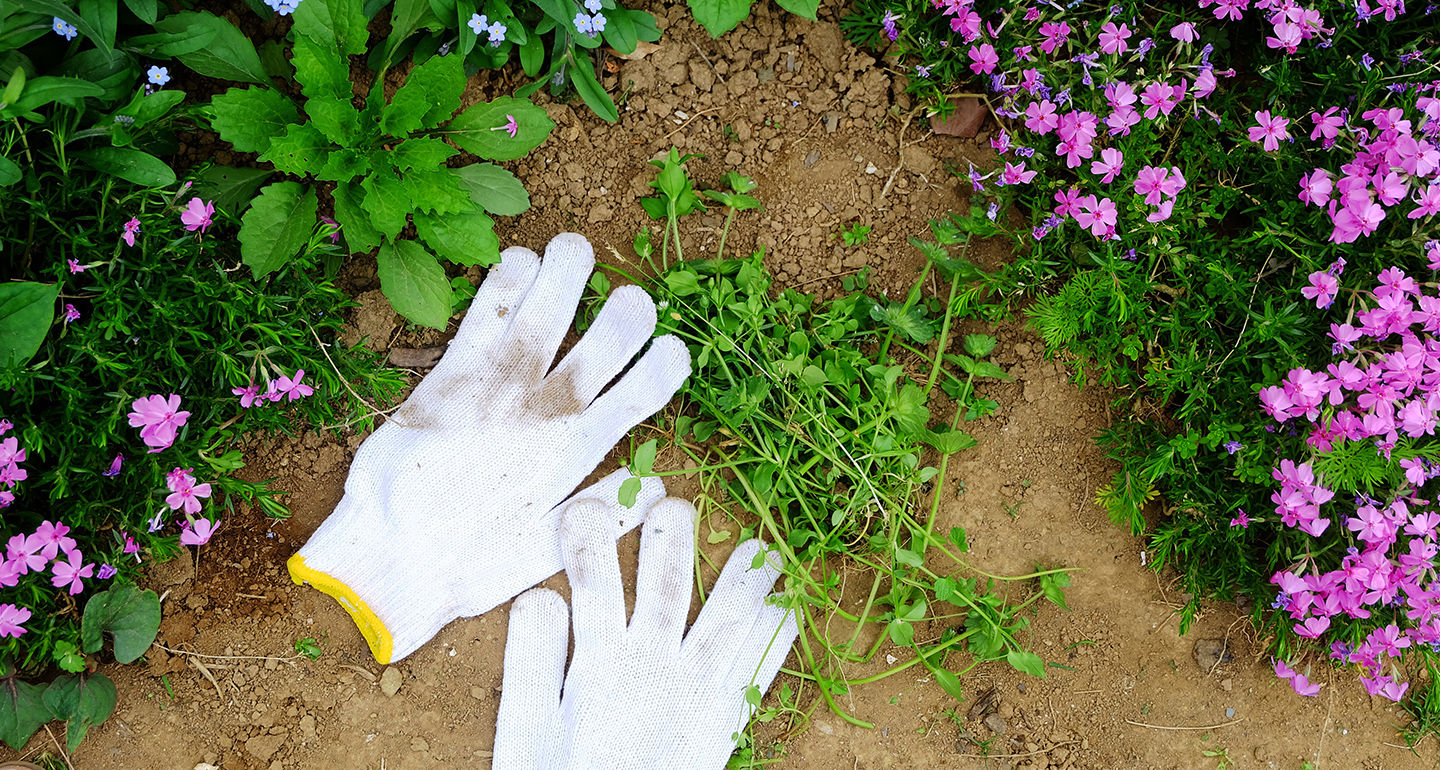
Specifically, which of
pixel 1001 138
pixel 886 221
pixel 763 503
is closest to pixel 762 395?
pixel 763 503

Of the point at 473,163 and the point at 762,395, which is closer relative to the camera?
the point at 762,395

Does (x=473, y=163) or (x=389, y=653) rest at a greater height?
(x=473, y=163)

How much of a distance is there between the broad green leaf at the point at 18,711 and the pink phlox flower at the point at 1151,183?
307 centimetres

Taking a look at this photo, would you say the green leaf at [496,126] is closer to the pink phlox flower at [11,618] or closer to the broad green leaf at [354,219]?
the broad green leaf at [354,219]

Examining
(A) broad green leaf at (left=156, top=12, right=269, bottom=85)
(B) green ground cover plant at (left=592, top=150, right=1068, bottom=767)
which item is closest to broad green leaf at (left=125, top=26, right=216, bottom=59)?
(A) broad green leaf at (left=156, top=12, right=269, bottom=85)

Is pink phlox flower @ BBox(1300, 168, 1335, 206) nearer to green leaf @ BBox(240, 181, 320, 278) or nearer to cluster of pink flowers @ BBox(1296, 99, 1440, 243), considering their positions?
cluster of pink flowers @ BBox(1296, 99, 1440, 243)

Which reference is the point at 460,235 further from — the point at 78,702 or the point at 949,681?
the point at 949,681

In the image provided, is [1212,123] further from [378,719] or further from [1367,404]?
[378,719]

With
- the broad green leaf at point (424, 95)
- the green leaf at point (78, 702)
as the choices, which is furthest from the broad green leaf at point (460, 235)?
the green leaf at point (78, 702)

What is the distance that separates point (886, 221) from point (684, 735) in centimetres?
158

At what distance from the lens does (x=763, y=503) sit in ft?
7.73

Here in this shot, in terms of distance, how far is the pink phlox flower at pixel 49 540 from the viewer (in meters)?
1.94

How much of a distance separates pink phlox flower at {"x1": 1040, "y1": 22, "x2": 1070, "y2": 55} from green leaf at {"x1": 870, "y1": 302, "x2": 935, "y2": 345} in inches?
29.0

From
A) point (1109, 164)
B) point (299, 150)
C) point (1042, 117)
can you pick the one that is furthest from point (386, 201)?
point (1109, 164)
